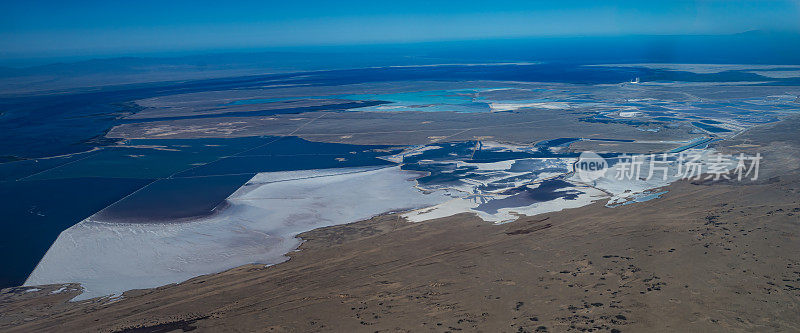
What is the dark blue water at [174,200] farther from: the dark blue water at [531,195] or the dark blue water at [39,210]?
the dark blue water at [531,195]

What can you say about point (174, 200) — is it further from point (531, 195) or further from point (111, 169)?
point (531, 195)

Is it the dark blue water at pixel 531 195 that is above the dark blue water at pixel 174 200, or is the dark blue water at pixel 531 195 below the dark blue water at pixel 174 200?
above

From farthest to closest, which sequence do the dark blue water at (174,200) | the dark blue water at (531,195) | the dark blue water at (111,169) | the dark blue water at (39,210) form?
the dark blue water at (111,169)
the dark blue water at (174,200)
the dark blue water at (531,195)
the dark blue water at (39,210)

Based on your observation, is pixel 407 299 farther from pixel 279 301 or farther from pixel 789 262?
pixel 789 262

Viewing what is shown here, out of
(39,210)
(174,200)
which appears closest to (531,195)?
(174,200)

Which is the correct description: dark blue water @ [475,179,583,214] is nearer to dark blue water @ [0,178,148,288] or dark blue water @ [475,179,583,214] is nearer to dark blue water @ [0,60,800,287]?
dark blue water @ [0,60,800,287]

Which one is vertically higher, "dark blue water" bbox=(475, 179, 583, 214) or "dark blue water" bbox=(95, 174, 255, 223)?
"dark blue water" bbox=(475, 179, 583, 214)

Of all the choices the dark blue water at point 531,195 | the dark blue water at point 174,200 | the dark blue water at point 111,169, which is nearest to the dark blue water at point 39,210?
the dark blue water at point 111,169

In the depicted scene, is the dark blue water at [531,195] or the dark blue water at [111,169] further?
the dark blue water at [111,169]

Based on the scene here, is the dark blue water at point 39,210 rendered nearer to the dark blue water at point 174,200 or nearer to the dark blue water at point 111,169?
the dark blue water at point 111,169

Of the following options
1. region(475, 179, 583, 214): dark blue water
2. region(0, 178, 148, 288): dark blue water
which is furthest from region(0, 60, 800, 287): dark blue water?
region(475, 179, 583, 214): dark blue water

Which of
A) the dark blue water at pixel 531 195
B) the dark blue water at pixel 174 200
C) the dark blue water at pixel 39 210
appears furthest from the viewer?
the dark blue water at pixel 174 200

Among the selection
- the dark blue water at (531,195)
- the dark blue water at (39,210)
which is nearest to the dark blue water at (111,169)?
the dark blue water at (39,210)
